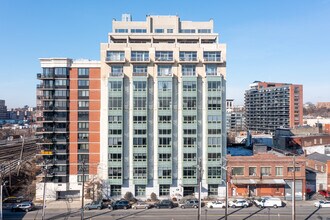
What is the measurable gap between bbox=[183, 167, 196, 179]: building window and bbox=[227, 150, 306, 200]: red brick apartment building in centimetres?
594

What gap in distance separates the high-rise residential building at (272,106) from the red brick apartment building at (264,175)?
92.2 m

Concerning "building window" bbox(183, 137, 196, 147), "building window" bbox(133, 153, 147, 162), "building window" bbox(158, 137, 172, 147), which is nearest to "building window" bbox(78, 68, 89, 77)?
"building window" bbox(133, 153, 147, 162)

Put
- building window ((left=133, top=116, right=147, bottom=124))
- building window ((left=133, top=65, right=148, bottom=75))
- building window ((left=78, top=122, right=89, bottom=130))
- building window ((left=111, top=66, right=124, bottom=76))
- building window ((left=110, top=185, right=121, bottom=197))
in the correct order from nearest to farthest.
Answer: building window ((left=133, top=116, right=147, bottom=124)), building window ((left=110, top=185, right=121, bottom=197)), building window ((left=111, top=66, right=124, bottom=76)), building window ((left=133, top=65, right=148, bottom=75)), building window ((left=78, top=122, right=89, bottom=130))

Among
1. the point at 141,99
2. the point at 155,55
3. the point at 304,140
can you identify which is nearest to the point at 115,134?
the point at 141,99

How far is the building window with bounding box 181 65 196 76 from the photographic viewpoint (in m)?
51.2

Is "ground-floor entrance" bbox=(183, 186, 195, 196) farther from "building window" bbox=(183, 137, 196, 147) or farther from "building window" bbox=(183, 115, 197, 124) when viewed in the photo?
"building window" bbox=(183, 115, 197, 124)

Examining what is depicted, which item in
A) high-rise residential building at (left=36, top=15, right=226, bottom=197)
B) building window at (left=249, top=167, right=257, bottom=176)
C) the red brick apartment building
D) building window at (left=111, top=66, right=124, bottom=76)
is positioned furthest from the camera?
building window at (left=111, top=66, right=124, bottom=76)

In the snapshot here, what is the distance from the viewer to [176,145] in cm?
5134

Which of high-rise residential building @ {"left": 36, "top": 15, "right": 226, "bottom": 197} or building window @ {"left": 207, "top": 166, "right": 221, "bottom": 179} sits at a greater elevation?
high-rise residential building @ {"left": 36, "top": 15, "right": 226, "bottom": 197}

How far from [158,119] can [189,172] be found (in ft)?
33.0

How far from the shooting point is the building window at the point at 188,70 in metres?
51.2

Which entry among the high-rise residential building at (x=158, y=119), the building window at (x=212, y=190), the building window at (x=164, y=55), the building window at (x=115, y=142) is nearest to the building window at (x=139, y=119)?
the high-rise residential building at (x=158, y=119)

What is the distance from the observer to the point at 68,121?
51531 mm

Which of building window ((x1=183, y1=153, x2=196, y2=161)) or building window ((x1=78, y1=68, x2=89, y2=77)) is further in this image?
building window ((x1=78, y1=68, x2=89, y2=77))
